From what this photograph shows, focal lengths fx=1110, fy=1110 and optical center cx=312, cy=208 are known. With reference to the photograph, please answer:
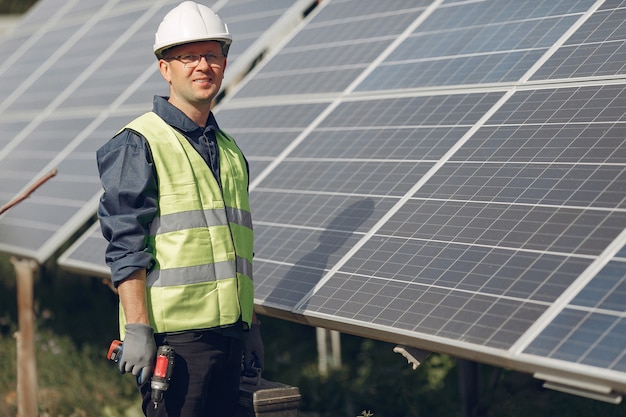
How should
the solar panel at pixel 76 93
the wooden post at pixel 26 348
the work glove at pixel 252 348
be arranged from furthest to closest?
the solar panel at pixel 76 93 → the wooden post at pixel 26 348 → the work glove at pixel 252 348

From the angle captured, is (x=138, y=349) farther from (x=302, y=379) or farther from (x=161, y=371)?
(x=302, y=379)

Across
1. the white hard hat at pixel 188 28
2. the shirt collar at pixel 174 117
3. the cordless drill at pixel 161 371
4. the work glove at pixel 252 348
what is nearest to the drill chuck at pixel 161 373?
the cordless drill at pixel 161 371

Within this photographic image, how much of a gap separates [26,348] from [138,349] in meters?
4.80

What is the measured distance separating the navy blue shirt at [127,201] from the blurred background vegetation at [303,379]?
11.7 ft

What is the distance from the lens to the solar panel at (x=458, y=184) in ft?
17.4

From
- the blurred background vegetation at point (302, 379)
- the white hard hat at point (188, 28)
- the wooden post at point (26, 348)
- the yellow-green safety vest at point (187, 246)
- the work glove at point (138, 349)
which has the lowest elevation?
the blurred background vegetation at point (302, 379)

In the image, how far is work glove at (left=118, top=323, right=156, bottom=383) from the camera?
5.49 meters

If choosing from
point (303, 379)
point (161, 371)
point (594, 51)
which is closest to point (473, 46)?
point (594, 51)

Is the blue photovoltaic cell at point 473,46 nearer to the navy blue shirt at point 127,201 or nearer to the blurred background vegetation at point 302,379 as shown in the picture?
the blurred background vegetation at point 302,379

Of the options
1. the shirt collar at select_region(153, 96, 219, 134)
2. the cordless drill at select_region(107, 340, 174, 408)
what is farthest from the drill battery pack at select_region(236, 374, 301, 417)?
the shirt collar at select_region(153, 96, 219, 134)

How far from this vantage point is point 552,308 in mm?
5219

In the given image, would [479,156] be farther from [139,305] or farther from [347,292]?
[139,305]

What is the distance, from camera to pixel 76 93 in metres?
13.3

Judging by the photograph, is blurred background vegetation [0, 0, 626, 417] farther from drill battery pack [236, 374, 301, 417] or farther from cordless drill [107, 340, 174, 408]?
cordless drill [107, 340, 174, 408]
